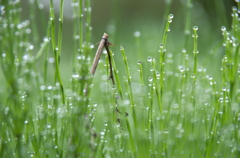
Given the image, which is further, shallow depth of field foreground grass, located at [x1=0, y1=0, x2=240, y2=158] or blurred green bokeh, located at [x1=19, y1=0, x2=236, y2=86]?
blurred green bokeh, located at [x1=19, y1=0, x2=236, y2=86]

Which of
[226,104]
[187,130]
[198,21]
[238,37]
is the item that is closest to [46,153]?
[187,130]

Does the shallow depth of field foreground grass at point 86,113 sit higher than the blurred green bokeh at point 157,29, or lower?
lower

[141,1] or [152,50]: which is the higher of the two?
[141,1]

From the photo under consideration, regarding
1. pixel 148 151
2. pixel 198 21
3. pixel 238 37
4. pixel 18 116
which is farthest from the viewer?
pixel 198 21

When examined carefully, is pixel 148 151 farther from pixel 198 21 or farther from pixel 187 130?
pixel 198 21

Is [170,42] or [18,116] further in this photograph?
[170,42]

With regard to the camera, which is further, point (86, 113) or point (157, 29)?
point (157, 29)

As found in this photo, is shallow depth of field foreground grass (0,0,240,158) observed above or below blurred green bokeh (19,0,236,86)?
below

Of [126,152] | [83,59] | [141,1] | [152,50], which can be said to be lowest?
[126,152]

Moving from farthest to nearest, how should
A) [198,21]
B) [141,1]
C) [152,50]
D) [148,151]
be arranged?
[141,1], [198,21], [152,50], [148,151]

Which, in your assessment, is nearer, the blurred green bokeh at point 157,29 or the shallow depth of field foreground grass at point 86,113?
the shallow depth of field foreground grass at point 86,113

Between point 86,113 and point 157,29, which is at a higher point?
point 157,29
